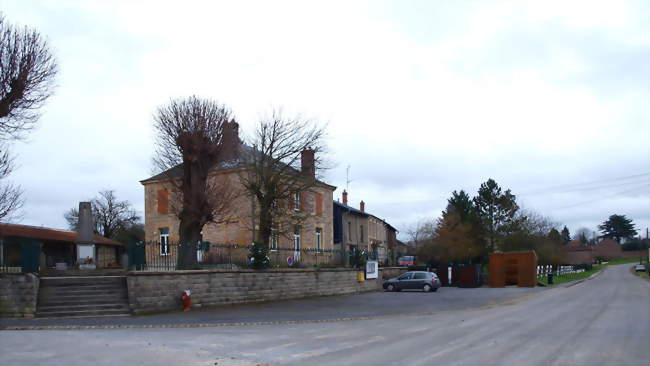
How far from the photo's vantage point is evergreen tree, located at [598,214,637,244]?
146 metres

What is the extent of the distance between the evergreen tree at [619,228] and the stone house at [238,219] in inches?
4842

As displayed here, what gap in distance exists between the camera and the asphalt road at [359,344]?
10.4 meters

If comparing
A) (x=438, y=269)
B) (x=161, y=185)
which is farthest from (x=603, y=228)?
(x=161, y=185)

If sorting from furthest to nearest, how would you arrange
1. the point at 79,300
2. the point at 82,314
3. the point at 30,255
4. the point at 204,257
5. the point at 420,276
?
the point at 420,276 → the point at 204,257 → the point at 30,255 → the point at 79,300 → the point at 82,314

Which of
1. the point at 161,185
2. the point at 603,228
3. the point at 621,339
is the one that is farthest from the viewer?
the point at 603,228

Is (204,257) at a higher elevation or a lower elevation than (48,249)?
lower

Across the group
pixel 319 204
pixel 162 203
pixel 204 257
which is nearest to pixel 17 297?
pixel 204 257

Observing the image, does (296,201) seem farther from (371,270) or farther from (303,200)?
(371,270)

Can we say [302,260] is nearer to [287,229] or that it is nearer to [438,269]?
[287,229]

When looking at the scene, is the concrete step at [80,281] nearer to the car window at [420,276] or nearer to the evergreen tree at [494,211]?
the car window at [420,276]

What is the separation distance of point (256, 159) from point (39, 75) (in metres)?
14.5

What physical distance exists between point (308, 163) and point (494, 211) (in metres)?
41.4

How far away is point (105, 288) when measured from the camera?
20188 millimetres

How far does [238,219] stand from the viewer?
36938 mm
